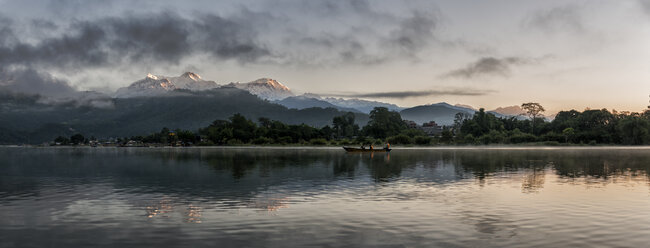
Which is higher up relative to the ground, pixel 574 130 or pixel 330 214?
pixel 574 130

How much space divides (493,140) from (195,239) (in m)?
177

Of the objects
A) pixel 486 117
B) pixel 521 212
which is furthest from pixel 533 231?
pixel 486 117

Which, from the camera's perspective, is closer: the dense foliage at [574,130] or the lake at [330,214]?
the lake at [330,214]

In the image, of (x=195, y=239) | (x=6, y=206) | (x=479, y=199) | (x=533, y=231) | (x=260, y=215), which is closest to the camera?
(x=195, y=239)

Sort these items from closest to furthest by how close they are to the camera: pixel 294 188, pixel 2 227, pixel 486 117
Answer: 1. pixel 2 227
2. pixel 294 188
3. pixel 486 117

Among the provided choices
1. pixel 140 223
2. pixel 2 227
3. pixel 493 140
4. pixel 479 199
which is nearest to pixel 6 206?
pixel 2 227

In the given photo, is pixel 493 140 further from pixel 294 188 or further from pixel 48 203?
pixel 48 203

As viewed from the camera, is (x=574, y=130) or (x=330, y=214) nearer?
(x=330, y=214)

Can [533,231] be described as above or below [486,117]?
below

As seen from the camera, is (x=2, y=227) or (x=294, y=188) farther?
(x=294, y=188)

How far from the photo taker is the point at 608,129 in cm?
17012

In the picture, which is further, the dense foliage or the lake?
the dense foliage

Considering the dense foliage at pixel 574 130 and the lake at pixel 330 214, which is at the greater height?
the dense foliage at pixel 574 130

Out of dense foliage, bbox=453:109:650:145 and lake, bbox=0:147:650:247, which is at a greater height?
dense foliage, bbox=453:109:650:145
